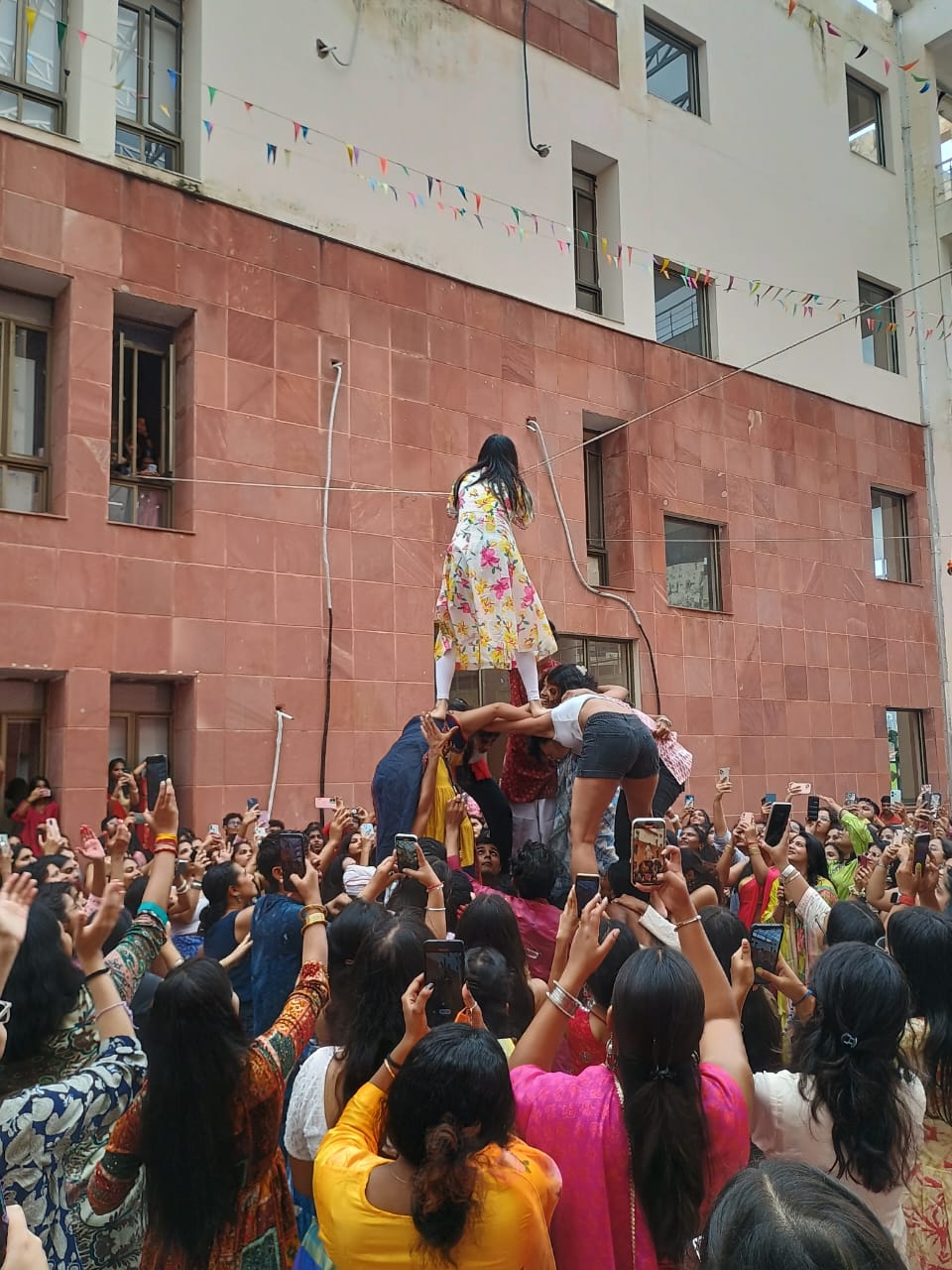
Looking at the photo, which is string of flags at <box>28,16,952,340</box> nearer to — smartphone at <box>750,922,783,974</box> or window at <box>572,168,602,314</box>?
window at <box>572,168,602,314</box>

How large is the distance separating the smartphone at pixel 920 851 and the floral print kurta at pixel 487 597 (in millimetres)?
1794

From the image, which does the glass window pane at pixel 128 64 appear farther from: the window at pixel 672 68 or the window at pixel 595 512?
the window at pixel 672 68

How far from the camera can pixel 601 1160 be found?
6.31 feet

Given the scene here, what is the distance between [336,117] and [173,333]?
2658 mm

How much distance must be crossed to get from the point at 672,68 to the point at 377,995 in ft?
45.8

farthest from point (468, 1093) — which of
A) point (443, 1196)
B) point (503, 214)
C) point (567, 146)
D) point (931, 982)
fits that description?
point (567, 146)

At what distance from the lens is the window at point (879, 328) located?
1532cm

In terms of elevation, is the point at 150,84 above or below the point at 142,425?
above

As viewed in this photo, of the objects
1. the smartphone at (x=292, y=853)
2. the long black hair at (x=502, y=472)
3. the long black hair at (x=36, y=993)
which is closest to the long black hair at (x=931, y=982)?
the smartphone at (x=292, y=853)

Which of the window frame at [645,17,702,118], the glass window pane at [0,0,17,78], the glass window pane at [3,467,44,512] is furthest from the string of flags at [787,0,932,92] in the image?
the glass window pane at [3,467,44,512]

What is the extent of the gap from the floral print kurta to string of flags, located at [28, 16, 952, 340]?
6.13 meters

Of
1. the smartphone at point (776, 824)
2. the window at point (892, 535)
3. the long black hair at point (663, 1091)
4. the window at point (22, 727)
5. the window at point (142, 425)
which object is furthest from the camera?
the window at point (892, 535)

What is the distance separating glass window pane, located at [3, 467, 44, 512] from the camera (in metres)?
8.45

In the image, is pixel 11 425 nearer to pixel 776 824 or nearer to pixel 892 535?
pixel 776 824
